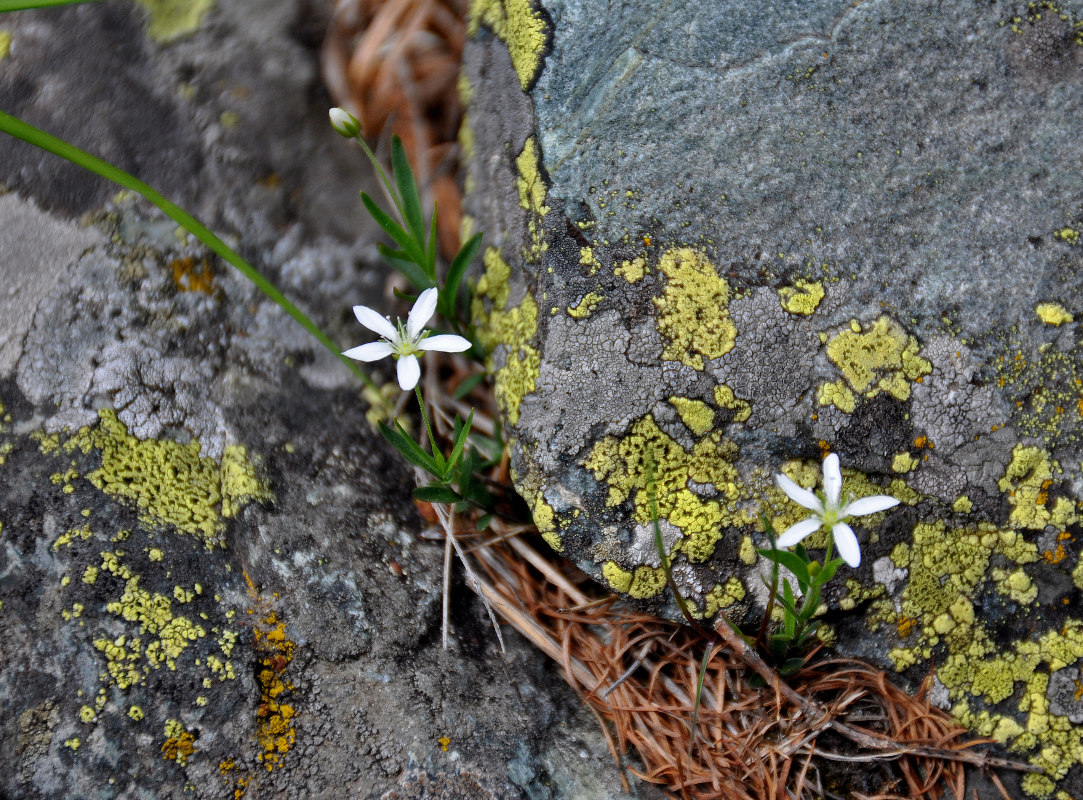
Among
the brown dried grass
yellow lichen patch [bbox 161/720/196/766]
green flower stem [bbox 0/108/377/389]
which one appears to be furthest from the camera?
the brown dried grass

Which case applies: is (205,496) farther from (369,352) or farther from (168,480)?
(369,352)

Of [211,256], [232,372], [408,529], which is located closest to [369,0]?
[211,256]

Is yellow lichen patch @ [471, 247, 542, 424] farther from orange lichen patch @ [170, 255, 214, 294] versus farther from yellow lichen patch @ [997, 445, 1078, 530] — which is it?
yellow lichen patch @ [997, 445, 1078, 530]

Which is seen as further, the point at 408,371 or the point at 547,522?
the point at 547,522

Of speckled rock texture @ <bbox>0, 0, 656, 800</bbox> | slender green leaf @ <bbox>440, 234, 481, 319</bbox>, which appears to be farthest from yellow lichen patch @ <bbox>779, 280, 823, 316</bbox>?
speckled rock texture @ <bbox>0, 0, 656, 800</bbox>

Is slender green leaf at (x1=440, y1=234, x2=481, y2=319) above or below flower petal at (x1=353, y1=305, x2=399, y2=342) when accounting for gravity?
below

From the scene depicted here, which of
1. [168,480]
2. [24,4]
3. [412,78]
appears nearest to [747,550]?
[168,480]

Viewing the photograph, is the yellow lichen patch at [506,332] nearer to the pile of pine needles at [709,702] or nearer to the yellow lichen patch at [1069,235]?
the pile of pine needles at [709,702]

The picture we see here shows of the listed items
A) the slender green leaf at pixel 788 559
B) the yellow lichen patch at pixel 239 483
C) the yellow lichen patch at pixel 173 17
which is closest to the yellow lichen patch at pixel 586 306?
the slender green leaf at pixel 788 559
